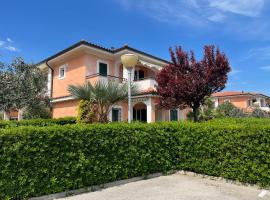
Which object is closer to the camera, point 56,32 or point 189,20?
point 189,20

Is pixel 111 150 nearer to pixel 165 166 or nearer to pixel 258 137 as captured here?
pixel 165 166

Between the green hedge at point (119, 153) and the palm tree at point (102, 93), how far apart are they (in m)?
3.29

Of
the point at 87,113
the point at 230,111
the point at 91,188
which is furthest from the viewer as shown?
the point at 230,111

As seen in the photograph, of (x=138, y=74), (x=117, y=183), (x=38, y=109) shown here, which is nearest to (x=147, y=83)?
(x=138, y=74)

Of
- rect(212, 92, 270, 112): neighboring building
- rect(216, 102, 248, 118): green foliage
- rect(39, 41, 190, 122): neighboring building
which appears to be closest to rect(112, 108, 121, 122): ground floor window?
rect(39, 41, 190, 122): neighboring building

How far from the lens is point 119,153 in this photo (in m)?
8.85

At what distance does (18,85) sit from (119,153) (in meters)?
14.7

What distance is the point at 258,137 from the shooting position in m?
8.50

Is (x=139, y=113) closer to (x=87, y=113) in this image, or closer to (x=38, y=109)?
(x=38, y=109)

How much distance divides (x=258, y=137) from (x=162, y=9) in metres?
7.52

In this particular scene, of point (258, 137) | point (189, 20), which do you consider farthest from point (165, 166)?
point (189, 20)

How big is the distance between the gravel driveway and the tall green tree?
14953 mm

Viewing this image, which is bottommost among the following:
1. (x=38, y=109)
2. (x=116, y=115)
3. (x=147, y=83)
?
(x=116, y=115)

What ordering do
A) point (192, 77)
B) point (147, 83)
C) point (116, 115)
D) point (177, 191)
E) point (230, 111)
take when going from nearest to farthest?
point (177, 191)
point (192, 77)
point (147, 83)
point (116, 115)
point (230, 111)
